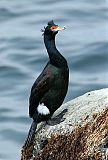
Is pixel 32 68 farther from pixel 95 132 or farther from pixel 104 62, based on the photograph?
pixel 95 132

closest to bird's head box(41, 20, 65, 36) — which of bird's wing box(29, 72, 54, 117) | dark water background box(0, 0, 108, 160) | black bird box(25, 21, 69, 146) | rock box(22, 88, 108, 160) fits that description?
black bird box(25, 21, 69, 146)

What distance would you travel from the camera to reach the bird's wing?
7888 millimetres

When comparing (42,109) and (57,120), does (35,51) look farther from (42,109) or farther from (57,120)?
(57,120)

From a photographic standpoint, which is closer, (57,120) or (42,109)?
(57,120)

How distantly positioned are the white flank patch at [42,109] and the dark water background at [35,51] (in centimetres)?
259

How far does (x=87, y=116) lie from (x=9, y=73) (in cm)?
646

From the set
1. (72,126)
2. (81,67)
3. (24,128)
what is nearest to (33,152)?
(72,126)

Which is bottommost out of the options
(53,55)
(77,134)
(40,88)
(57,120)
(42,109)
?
(77,134)

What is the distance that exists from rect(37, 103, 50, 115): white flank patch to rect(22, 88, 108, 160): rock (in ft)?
0.68

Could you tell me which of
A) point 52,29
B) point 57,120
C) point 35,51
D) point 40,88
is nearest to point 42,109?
point 40,88

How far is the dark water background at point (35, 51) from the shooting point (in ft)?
39.5

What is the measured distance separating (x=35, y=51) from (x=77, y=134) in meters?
7.37

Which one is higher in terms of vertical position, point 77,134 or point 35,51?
point 35,51

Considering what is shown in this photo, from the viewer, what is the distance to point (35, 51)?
14500 mm
